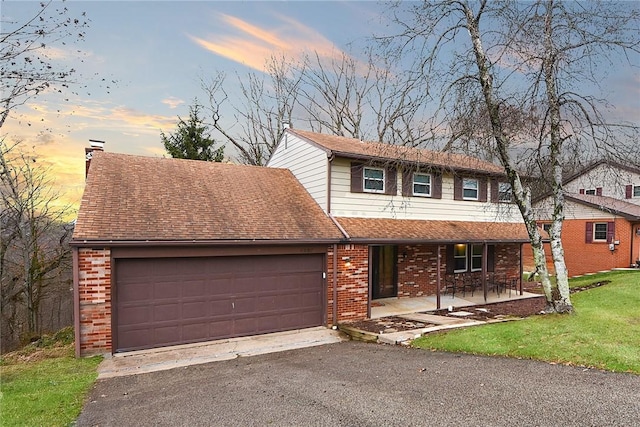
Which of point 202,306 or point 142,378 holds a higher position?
point 202,306

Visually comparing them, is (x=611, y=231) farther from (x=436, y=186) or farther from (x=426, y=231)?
(x=426, y=231)

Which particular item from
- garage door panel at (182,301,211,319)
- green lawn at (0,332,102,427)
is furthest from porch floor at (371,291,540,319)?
green lawn at (0,332,102,427)

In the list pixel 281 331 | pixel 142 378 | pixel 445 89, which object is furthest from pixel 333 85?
pixel 142 378

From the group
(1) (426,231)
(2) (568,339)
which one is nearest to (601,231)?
(1) (426,231)

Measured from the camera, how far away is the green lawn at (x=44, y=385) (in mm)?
5102

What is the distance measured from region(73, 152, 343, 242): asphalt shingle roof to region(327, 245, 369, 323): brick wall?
27.1 inches

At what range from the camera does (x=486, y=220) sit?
1485 cm

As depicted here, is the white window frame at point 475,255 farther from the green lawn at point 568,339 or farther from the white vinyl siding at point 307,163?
the white vinyl siding at point 307,163

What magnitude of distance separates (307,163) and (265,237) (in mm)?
4058

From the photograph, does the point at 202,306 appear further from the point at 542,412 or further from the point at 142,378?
the point at 542,412

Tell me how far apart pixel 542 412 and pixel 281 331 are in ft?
22.1

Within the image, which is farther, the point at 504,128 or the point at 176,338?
the point at 504,128

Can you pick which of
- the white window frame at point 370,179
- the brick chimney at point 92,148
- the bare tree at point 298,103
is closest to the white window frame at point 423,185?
the white window frame at point 370,179

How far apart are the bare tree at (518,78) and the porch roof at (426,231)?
3.01 metres
